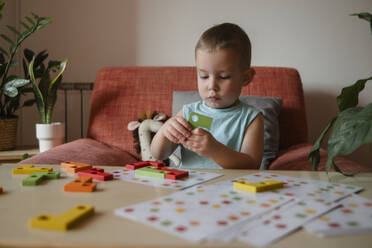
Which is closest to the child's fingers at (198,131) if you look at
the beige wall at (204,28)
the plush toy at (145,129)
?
the plush toy at (145,129)

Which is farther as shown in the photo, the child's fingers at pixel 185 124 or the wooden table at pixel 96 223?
the child's fingers at pixel 185 124

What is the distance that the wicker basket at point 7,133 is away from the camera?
1758 mm

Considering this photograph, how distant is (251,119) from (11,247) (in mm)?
904

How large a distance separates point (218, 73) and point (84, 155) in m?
0.71

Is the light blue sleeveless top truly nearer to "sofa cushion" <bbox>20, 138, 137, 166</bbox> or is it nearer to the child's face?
the child's face

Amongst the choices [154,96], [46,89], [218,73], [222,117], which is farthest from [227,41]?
[46,89]

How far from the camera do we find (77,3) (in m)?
2.17

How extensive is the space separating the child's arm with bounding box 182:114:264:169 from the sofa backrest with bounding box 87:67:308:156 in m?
0.61

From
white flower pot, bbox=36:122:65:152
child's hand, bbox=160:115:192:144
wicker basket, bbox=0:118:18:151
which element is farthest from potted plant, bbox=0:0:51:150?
child's hand, bbox=160:115:192:144

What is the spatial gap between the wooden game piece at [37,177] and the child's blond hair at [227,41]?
0.55 m

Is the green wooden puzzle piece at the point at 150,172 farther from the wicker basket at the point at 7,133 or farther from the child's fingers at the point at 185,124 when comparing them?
the wicker basket at the point at 7,133

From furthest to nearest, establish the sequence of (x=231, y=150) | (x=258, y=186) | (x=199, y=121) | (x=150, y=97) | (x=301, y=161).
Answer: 1. (x=150, y=97)
2. (x=301, y=161)
3. (x=231, y=150)
4. (x=199, y=121)
5. (x=258, y=186)

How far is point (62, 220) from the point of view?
0.44m

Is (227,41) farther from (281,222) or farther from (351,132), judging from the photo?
(281,222)
